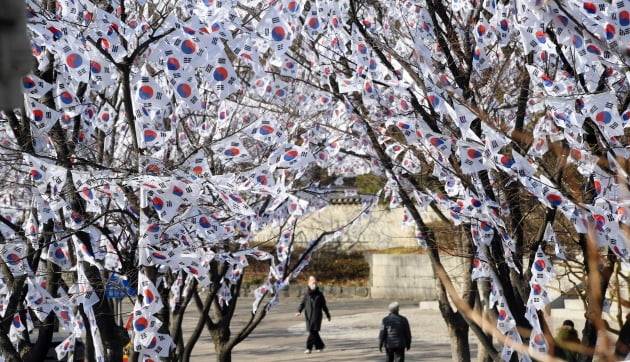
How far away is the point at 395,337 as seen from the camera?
14.6 m

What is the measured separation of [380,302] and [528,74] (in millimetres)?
21290

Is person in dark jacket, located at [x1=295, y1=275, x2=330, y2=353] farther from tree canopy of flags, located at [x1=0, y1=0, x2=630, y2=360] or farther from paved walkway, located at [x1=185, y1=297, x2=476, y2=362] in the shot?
tree canopy of flags, located at [x1=0, y1=0, x2=630, y2=360]

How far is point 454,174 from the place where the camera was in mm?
6387

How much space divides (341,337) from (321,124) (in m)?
13.8

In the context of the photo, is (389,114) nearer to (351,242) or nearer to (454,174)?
(454,174)

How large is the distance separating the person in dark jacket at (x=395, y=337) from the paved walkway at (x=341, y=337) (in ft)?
6.14

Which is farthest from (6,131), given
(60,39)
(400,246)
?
(400,246)

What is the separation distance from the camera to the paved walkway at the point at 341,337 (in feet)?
56.4

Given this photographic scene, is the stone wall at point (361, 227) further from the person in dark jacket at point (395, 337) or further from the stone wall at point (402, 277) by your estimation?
the person in dark jacket at point (395, 337)

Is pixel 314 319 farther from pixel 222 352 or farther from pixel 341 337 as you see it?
pixel 222 352

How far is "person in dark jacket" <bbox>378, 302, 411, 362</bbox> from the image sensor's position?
47.8ft

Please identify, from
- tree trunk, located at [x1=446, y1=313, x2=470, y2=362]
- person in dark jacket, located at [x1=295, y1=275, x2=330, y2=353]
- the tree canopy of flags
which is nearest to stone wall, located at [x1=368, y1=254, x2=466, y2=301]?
person in dark jacket, located at [x1=295, y1=275, x2=330, y2=353]

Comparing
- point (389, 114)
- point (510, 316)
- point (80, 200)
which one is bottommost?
point (510, 316)

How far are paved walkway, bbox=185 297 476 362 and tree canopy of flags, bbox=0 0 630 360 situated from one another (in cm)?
979
